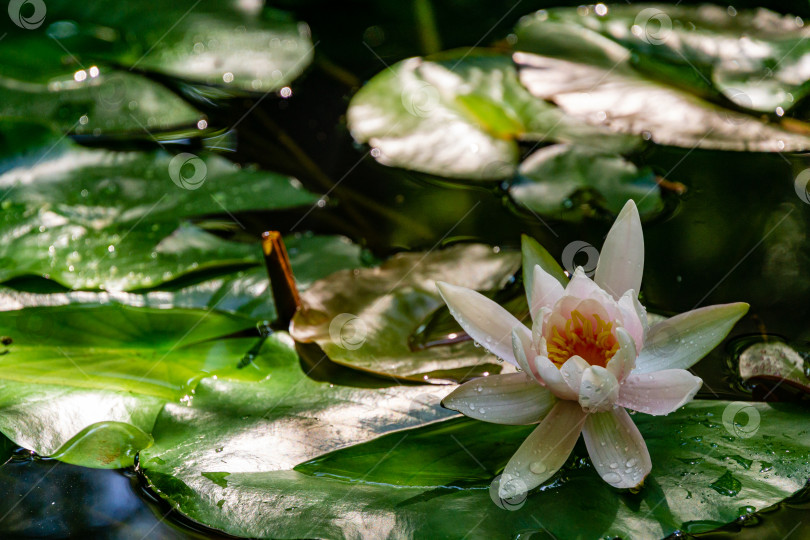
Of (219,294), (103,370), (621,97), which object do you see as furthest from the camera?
(621,97)

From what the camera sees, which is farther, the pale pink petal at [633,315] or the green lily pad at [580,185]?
the green lily pad at [580,185]

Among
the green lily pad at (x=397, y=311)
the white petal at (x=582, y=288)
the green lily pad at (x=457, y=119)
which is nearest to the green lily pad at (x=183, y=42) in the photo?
the green lily pad at (x=457, y=119)

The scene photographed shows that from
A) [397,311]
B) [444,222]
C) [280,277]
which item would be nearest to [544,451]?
[397,311]

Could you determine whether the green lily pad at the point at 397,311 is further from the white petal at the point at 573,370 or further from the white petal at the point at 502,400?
the white petal at the point at 573,370

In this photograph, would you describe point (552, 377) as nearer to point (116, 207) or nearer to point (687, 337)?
point (687, 337)

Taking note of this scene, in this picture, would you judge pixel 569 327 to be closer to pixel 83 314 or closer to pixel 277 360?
pixel 277 360

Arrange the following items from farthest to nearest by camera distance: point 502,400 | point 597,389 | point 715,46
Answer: point 715,46 < point 502,400 < point 597,389

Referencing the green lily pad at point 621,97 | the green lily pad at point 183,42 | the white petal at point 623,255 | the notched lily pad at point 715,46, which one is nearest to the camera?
the white petal at point 623,255
